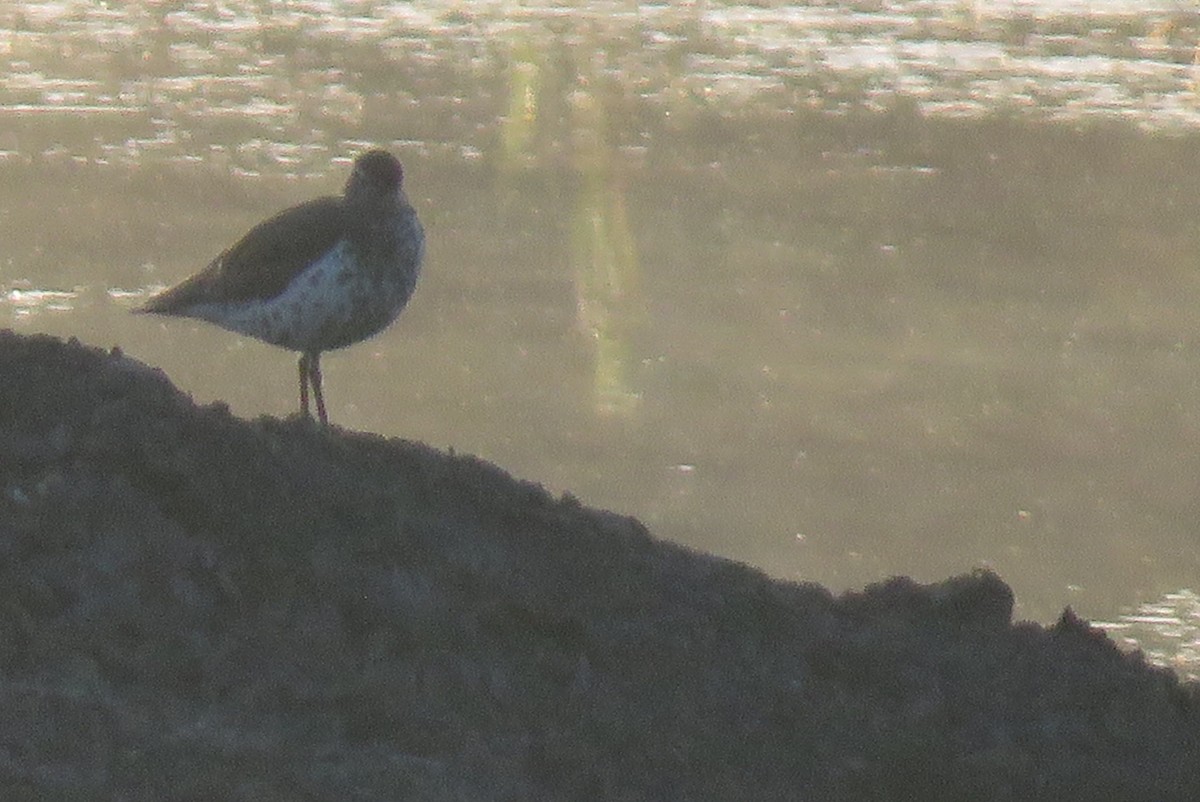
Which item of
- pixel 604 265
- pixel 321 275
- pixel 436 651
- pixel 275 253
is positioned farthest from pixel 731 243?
pixel 436 651

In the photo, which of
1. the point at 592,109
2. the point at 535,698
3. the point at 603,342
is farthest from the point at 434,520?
the point at 592,109

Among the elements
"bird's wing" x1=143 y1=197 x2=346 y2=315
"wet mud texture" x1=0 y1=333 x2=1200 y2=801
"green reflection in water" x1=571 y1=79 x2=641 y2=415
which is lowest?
"green reflection in water" x1=571 y1=79 x2=641 y2=415

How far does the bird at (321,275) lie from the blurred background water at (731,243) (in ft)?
24.0

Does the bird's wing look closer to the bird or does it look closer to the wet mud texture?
the bird

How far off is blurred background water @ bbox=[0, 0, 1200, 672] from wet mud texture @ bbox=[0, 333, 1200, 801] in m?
7.54

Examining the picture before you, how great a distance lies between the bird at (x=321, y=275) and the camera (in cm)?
759

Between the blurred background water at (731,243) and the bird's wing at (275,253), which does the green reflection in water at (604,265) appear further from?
the bird's wing at (275,253)

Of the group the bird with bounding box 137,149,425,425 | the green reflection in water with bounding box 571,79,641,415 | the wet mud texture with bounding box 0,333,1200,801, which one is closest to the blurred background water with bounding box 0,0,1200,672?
the green reflection in water with bounding box 571,79,641,415

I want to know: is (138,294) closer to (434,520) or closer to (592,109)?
(592,109)

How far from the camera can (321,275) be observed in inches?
299

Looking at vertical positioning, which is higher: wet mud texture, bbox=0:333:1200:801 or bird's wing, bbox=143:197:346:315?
bird's wing, bbox=143:197:346:315

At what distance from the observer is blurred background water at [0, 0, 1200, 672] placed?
55.4ft

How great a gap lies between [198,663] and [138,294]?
48.5 feet

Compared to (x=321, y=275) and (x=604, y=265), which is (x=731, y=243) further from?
(x=321, y=275)
